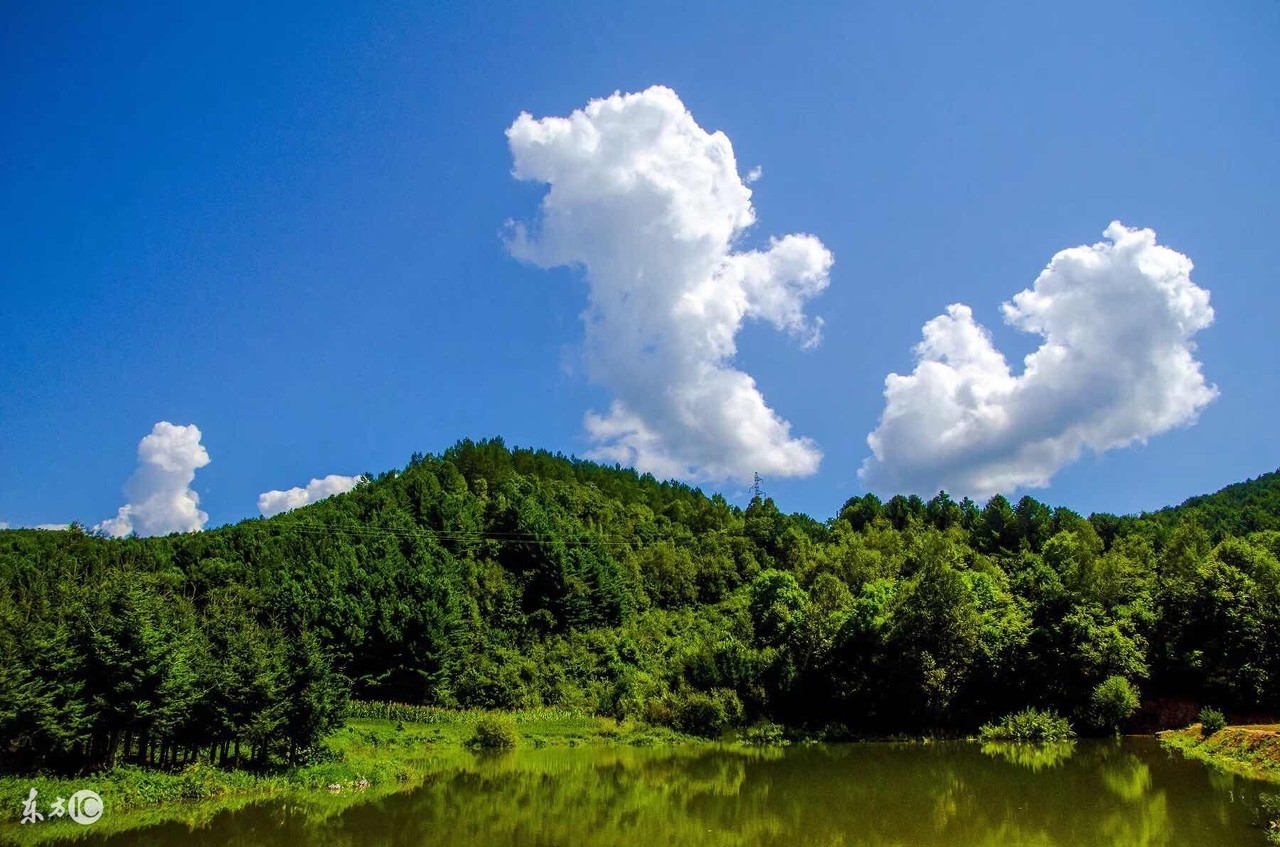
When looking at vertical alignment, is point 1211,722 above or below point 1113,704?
below

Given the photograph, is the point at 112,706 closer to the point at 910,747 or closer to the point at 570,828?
the point at 570,828

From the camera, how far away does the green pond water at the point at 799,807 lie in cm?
1830

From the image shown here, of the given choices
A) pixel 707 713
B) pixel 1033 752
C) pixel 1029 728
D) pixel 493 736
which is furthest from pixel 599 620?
pixel 1033 752

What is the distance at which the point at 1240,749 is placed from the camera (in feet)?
91.8

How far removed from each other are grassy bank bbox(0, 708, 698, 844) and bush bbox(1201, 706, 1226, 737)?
2532 centimetres

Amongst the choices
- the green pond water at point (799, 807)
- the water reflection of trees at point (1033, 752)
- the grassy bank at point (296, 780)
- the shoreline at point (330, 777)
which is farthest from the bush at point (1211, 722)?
the grassy bank at point (296, 780)

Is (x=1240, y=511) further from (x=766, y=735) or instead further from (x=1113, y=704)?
(x=766, y=735)

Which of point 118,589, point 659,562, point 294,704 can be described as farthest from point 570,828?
point 659,562

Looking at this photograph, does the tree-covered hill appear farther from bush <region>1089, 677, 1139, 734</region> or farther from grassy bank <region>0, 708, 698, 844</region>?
grassy bank <region>0, 708, 698, 844</region>

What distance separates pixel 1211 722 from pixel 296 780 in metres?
37.6

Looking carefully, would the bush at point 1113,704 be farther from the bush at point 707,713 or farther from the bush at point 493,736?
the bush at point 493,736

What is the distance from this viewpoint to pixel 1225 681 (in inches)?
1465

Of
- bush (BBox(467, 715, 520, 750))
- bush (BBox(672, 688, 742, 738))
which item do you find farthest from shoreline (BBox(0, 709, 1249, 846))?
bush (BBox(672, 688, 742, 738))

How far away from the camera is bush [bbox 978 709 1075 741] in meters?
38.8
